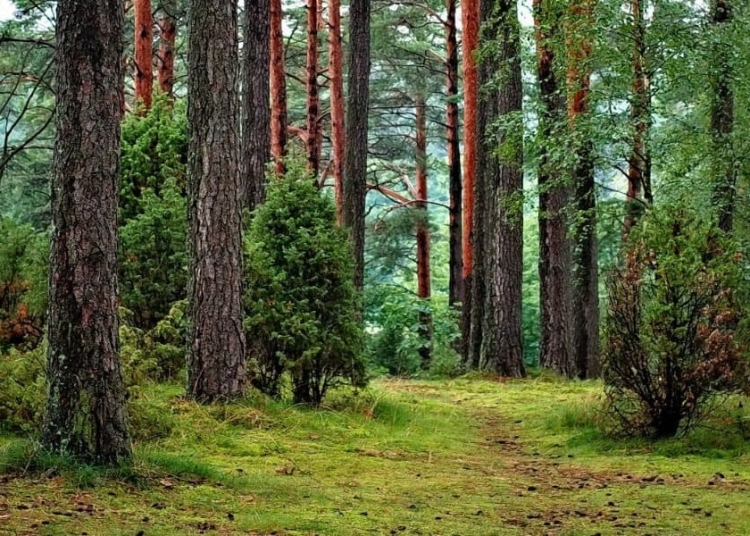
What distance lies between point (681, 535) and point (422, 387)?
372 inches

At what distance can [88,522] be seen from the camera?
4312 millimetres

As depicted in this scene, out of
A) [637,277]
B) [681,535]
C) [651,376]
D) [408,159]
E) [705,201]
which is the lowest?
[681,535]

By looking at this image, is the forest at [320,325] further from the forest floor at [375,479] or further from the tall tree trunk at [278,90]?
the tall tree trunk at [278,90]

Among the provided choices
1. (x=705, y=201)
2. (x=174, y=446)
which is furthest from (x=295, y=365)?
(x=705, y=201)

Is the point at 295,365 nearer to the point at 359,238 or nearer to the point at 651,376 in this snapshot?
the point at 651,376

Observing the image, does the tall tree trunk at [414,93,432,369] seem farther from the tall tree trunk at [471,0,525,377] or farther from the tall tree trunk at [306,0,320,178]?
the tall tree trunk at [471,0,525,377]

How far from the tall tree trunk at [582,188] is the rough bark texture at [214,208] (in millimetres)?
3443

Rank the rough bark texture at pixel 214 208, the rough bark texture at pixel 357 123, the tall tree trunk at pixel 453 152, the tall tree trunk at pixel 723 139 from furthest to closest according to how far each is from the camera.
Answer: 1. the tall tree trunk at pixel 453 152
2. the rough bark texture at pixel 357 123
3. the tall tree trunk at pixel 723 139
4. the rough bark texture at pixel 214 208

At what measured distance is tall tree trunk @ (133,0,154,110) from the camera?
50.3ft

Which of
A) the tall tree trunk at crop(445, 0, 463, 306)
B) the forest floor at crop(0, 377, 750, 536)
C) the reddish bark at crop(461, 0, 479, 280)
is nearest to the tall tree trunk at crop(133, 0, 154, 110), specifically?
the reddish bark at crop(461, 0, 479, 280)

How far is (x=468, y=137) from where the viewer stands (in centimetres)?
2130

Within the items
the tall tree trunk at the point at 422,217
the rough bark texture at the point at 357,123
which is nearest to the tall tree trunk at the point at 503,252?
the rough bark texture at the point at 357,123

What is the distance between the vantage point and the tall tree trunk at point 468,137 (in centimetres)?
2044

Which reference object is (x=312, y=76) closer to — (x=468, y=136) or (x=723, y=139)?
(x=468, y=136)
